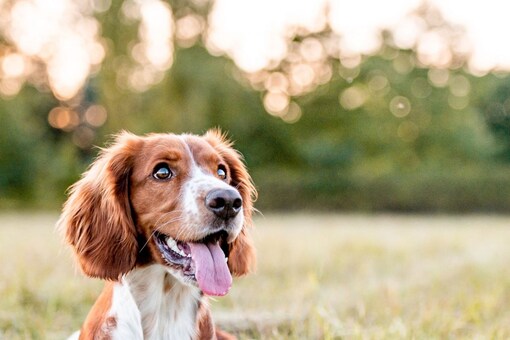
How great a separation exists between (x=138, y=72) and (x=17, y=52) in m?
6.33

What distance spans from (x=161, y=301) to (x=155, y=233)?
0.36 m

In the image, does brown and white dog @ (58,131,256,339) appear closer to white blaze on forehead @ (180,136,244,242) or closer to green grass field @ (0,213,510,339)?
white blaze on forehead @ (180,136,244,242)

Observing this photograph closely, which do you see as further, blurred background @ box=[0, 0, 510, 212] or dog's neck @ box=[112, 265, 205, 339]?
blurred background @ box=[0, 0, 510, 212]

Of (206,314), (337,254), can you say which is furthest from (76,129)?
(206,314)

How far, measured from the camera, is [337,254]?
9820mm

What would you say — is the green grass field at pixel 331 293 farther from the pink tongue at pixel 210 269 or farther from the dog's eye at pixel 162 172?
the pink tongue at pixel 210 269

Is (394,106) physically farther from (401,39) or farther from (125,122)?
(125,122)

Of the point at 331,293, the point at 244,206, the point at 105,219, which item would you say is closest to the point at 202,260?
the point at 105,219

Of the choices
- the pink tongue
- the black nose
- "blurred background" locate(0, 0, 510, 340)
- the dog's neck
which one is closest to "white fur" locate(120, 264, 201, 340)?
the dog's neck

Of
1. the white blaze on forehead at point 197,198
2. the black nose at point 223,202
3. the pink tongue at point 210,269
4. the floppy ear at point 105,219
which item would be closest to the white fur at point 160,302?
the floppy ear at point 105,219

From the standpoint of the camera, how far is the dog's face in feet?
12.1

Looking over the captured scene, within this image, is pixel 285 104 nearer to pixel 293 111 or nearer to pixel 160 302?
pixel 293 111

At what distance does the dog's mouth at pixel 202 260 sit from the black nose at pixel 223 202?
0.14 metres

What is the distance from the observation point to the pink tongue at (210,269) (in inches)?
143
